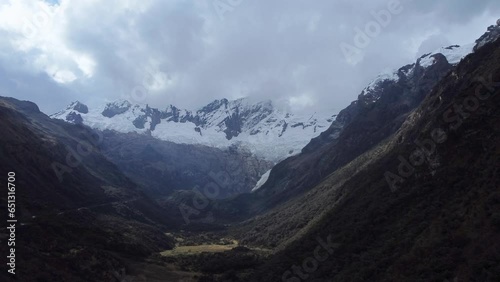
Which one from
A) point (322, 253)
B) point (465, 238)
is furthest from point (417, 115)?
point (465, 238)

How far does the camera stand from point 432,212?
245 ft

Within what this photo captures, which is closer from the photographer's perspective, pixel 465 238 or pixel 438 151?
pixel 465 238

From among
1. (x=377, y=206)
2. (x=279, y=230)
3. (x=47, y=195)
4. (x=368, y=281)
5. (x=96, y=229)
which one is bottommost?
(x=368, y=281)

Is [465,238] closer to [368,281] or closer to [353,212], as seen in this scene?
[368,281]

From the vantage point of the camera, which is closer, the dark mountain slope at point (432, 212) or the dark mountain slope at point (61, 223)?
the dark mountain slope at point (432, 212)

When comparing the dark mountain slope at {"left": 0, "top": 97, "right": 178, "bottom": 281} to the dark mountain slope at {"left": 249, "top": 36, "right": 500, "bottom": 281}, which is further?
the dark mountain slope at {"left": 0, "top": 97, "right": 178, "bottom": 281}

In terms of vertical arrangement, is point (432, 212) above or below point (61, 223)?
below

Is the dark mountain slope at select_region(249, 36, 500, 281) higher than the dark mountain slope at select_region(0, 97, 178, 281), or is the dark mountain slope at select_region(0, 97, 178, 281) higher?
the dark mountain slope at select_region(0, 97, 178, 281)

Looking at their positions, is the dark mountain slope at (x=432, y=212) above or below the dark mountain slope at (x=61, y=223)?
below

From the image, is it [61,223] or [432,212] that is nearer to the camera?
[432,212]

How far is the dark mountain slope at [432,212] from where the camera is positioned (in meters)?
59.8

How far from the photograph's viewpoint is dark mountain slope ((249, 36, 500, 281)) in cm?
5975

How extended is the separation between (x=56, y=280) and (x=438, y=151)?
7033cm

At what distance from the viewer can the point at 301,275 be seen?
88000 mm
